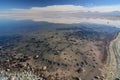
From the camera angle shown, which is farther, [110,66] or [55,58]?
[55,58]

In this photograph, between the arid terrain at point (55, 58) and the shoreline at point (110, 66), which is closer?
the arid terrain at point (55, 58)

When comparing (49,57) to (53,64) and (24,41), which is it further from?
(24,41)

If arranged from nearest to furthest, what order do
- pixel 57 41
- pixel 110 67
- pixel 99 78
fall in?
1. pixel 99 78
2. pixel 110 67
3. pixel 57 41

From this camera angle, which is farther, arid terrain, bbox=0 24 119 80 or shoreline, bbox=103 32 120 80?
shoreline, bbox=103 32 120 80

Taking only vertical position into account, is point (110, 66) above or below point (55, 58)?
below

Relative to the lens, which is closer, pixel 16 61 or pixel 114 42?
pixel 16 61

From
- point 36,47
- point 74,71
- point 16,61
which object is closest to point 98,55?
point 74,71

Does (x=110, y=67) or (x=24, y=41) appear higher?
(x=24, y=41)

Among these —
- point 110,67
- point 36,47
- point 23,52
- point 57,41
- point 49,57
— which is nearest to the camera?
point 110,67
